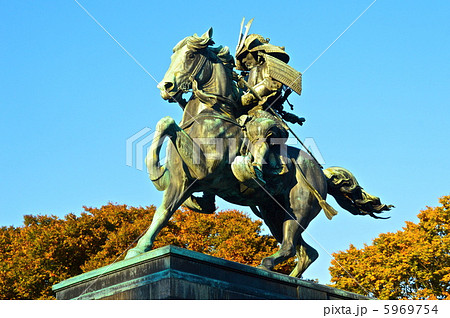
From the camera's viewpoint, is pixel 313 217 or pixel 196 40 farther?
pixel 313 217

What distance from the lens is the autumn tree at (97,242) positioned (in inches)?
1126

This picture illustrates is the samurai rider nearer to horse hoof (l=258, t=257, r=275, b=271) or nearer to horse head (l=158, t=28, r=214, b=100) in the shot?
horse head (l=158, t=28, r=214, b=100)

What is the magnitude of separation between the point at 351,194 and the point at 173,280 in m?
5.74

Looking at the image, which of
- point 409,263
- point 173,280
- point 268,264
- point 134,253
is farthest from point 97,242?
point 173,280

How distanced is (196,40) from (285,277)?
442 centimetres

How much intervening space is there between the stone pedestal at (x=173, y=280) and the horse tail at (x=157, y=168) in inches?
62.5

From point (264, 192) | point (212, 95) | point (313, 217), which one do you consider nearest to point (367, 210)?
point (313, 217)

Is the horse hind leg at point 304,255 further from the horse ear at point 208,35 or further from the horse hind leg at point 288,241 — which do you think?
the horse ear at point 208,35

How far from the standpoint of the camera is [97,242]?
101 feet

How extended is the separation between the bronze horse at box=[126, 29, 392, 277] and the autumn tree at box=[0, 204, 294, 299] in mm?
16361

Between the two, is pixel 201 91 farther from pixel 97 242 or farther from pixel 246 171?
pixel 97 242

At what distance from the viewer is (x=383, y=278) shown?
29.9 metres
